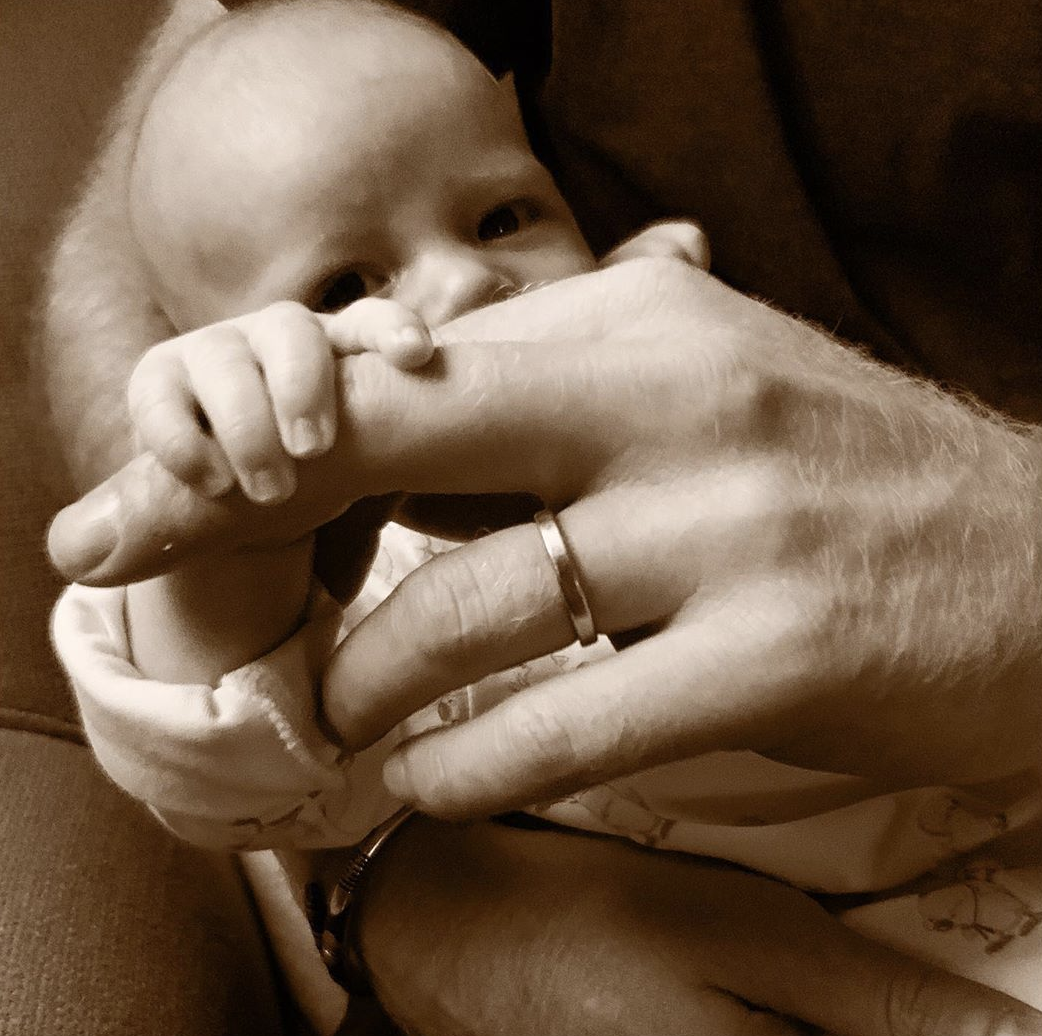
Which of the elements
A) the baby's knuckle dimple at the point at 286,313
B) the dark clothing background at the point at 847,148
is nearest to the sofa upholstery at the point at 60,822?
the baby's knuckle dimple at the point at 286,313

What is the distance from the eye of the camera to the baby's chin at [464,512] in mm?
602

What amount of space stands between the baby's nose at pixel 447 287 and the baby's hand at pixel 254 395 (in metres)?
0.20

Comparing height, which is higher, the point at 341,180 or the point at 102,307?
the point at 341,180

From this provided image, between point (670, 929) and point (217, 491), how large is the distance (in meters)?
0.43

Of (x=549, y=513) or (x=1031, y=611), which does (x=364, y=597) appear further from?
(x=1031, y=611)

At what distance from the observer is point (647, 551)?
0.39 meters

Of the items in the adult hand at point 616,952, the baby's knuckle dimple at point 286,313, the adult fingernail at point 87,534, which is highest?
the baby's knuckle dimple at point 286,313

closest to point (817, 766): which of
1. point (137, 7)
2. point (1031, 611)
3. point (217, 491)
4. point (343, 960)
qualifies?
point (1031, 611)

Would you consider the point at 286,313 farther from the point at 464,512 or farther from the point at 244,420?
the point at 464,512

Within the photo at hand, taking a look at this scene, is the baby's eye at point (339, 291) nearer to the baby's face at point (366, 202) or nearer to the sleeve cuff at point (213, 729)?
the baby's face at point (366, 202)

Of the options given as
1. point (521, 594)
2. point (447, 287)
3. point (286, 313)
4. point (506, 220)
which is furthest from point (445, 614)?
point (506, 220)

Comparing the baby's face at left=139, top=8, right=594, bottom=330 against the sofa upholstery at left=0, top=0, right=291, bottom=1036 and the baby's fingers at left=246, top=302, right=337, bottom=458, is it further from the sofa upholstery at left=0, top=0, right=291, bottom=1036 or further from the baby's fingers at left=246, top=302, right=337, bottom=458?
the sofa upholstery at left=0, top=0, right=291, bottom=1036

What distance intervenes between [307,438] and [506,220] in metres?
0.37

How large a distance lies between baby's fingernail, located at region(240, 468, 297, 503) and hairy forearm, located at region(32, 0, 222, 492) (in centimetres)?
47
